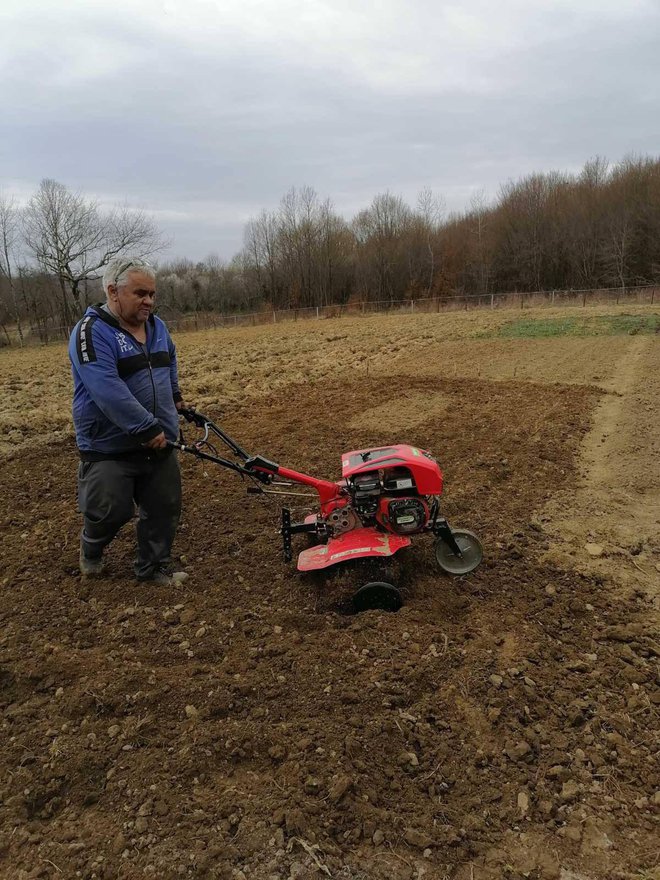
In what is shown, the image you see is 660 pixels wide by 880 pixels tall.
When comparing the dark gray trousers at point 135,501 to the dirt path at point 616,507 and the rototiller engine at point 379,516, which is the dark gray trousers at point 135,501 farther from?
the dirt path at point 616,507

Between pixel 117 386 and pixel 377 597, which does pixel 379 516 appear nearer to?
pixel 377 597

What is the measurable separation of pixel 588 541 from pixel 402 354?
13.0m

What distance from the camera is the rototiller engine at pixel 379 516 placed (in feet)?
12.7

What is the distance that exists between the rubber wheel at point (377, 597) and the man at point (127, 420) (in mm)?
1399

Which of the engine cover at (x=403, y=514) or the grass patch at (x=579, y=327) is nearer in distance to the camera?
the engine cover at (x=403, y=514)

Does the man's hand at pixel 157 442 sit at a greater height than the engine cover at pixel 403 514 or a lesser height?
greater

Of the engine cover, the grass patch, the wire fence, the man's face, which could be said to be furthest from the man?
the wire fence

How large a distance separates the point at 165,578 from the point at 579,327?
20816 millimetres

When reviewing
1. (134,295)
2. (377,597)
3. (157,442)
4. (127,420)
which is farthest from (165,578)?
(134,295)

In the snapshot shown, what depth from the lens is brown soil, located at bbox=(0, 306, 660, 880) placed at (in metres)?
2.27

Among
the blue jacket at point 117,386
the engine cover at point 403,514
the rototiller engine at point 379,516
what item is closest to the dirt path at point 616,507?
the rototiller engine at point 379,516

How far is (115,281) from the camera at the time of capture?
3711mm

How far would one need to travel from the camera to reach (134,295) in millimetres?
3715

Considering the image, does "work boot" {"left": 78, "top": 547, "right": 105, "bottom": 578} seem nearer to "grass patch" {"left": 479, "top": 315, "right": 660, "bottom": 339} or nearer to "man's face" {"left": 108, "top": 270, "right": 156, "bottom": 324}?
"man's face" {"left": 108, "top": 270, "right": 156, "bottom": 324}
